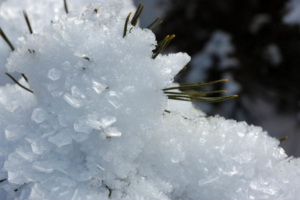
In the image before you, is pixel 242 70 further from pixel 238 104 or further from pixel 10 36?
pixel 10 36

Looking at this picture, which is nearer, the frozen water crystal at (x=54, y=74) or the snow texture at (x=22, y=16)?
the frozen water crystal at (x=54, y=74)

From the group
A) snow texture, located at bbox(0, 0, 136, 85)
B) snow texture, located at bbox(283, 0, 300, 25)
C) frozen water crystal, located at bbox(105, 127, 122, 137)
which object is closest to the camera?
frozen water crystal, located at bbox(105, 127, 122, 137)

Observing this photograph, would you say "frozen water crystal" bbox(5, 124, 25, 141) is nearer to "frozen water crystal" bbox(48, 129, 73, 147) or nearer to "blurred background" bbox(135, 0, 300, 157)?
"frozen water crystal" bbox(48, 129, 73, 147)

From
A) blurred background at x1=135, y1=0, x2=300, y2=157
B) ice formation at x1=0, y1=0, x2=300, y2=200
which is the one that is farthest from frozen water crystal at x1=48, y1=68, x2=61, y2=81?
blurred background at x1=135, y1=0, x2=300, y2=157

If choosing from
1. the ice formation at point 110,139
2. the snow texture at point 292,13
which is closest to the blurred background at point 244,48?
the snow texture at point 292,13

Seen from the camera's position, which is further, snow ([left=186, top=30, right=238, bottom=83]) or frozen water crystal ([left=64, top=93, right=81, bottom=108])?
snow ([left=186, top=30, right=238, bottom=83])

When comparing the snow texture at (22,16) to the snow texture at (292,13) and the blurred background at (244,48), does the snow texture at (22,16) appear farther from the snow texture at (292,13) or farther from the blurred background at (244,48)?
the snow texture at (292,13)

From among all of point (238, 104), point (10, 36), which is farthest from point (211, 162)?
point (238, 104)
